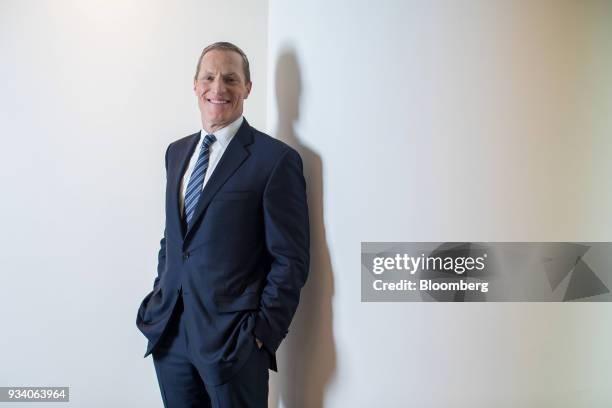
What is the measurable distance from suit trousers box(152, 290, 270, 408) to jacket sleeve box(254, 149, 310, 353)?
0.34ft

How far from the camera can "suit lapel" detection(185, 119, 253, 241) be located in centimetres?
167

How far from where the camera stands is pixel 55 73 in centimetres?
226

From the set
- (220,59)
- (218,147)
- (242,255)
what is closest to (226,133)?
(218,147)

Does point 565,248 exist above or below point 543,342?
above

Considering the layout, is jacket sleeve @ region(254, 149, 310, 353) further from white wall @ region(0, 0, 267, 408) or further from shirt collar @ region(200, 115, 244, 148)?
white wall @ region(0, 0, 267, 408)

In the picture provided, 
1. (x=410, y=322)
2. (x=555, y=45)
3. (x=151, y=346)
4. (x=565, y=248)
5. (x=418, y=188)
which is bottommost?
(x=151, y=346)

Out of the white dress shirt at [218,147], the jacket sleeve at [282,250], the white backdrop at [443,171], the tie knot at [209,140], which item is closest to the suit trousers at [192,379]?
the jacket sleeve at [282,250]

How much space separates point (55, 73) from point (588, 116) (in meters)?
2.19

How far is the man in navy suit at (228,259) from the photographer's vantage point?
1623 millimetres

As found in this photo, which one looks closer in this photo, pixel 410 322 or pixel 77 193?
pixel 410 322

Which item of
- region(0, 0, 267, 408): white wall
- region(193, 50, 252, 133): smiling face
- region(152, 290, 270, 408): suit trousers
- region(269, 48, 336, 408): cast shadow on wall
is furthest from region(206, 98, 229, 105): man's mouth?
region(152, 290, 270, 408): suit trousers

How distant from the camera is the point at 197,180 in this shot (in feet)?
5.75

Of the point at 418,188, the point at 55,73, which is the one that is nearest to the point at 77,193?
the point at 55,73

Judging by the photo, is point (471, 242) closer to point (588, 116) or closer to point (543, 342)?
point (543, 342)
